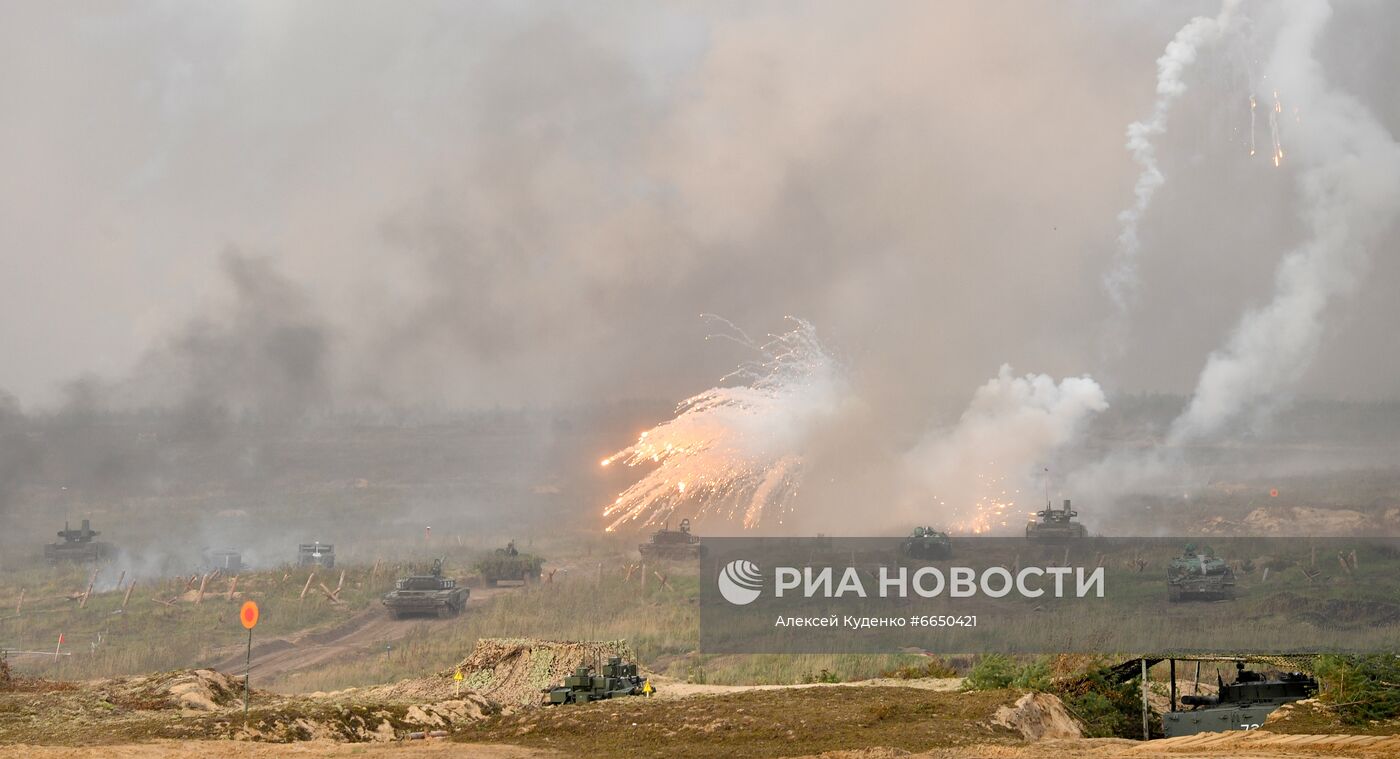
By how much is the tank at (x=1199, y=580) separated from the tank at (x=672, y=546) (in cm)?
2321

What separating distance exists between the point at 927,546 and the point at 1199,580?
39.3 feet

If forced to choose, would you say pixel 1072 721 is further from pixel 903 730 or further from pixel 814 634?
pixel 814 634

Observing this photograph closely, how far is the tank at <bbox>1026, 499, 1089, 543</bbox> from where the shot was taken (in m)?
61.7

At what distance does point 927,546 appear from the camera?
193 ft

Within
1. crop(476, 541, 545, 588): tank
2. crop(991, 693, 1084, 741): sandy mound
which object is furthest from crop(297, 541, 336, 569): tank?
crop(991, 693, 1084, 741): sandy mound

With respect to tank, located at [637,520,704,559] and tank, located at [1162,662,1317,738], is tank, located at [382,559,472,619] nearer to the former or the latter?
tank, located at [637,520,704,559]

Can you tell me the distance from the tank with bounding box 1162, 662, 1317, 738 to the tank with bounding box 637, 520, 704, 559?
35138 mm

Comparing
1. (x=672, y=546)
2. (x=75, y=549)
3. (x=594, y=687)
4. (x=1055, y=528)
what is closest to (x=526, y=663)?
(x=594, y=687)

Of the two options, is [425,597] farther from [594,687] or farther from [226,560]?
[594,687]

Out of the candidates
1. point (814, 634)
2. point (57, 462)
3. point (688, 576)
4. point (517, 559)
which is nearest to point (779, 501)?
point (688, 576)

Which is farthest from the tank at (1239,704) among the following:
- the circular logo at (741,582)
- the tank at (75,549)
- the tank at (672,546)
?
the tank at (75,549)

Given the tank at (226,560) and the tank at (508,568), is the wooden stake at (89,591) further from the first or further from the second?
the tank at (508,568)

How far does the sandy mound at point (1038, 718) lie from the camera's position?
28000 mm

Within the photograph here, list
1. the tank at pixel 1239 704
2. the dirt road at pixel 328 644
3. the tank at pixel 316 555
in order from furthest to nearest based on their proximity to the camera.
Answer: the tank at pixel 316 555, the dirt road at pixel 328 644, the tank at pixel 1239 704
